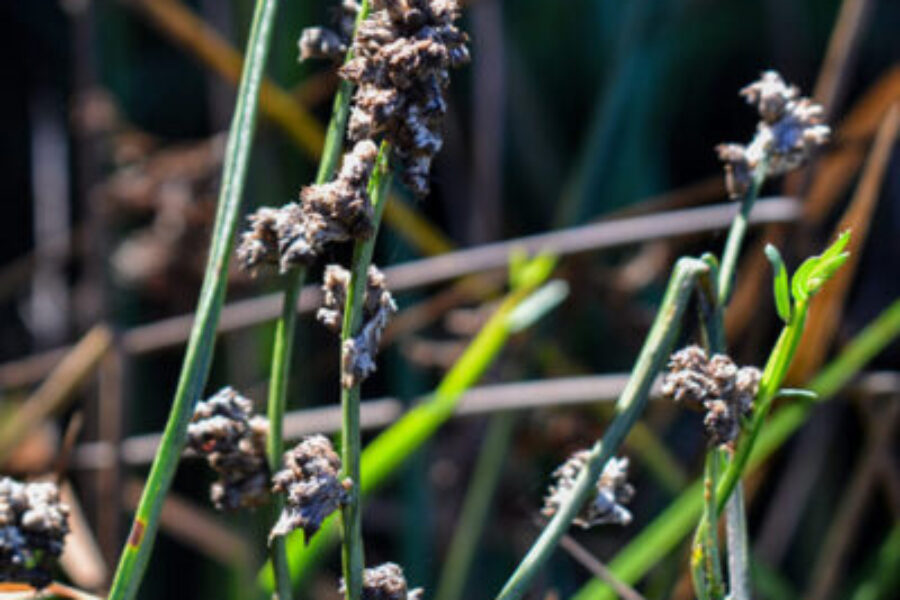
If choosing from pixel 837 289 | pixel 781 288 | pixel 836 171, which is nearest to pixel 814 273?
pixel 781 288

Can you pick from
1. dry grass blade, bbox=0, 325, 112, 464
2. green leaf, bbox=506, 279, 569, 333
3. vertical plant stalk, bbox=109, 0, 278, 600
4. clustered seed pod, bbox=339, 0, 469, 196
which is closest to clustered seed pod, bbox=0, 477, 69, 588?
vertical plant stalk, bbox=109, 0, 278, 600

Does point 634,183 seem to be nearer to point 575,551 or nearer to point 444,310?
point 444,310

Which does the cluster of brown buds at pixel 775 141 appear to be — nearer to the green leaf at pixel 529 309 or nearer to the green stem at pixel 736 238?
the green stem at pixel 736 238

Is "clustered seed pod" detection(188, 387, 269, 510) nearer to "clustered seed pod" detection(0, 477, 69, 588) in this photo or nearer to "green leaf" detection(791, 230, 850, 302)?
"clustered seed pod" detection(0, 477, 69, 588)

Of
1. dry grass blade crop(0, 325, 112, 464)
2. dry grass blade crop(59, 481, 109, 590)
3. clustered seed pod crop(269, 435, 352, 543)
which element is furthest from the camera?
dry grass blade crop(0, 325, 112, 464)

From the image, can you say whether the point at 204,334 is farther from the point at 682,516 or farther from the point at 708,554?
the point at 682,516

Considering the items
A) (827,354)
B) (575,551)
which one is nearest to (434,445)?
(827,354)
